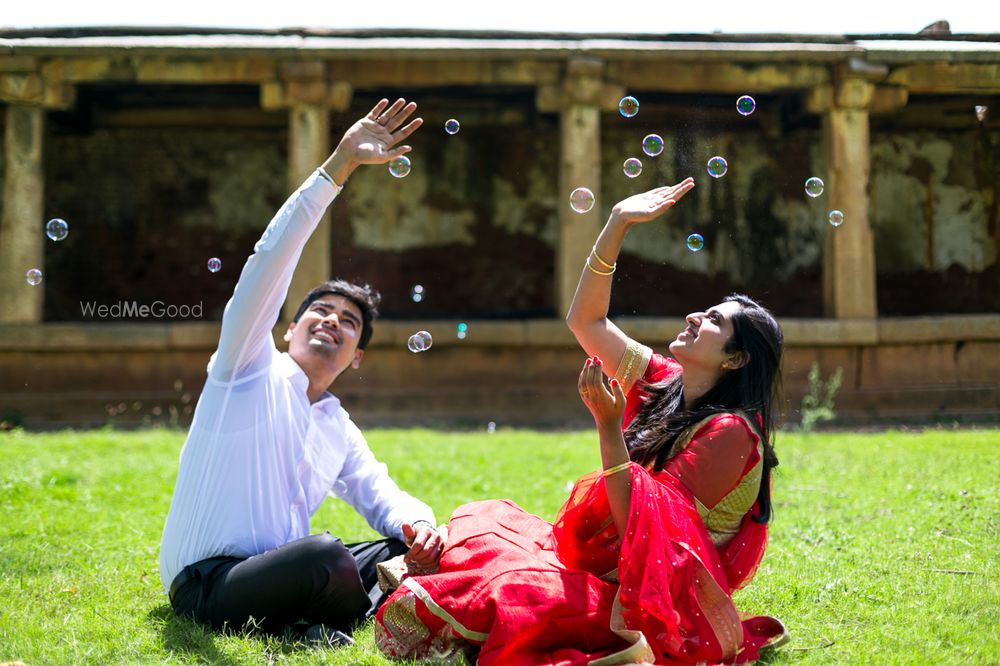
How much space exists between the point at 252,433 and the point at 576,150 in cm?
697

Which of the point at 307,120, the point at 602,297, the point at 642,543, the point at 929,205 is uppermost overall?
the point at 307,120

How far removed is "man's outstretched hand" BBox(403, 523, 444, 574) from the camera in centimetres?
320

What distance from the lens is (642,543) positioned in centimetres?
273

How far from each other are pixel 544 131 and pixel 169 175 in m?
4.77

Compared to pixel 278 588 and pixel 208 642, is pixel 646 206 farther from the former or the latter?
pixel 208 642

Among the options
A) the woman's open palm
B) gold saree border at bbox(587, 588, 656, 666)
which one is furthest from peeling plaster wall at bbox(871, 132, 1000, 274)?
gold saree border at bbox(587, 588, 656, 666)

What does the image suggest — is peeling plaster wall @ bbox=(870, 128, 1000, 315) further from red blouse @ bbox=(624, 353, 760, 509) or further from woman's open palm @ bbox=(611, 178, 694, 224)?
red blouse @ bbox=(624, 353, 760, 509)

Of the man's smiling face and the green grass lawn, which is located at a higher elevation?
the man's smiling face

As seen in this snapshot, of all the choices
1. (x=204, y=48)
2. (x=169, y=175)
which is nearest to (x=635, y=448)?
(x=204, y=48)

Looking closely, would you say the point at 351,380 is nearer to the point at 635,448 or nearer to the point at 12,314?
the point at 12,314

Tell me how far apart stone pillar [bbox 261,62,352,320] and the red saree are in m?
6.70

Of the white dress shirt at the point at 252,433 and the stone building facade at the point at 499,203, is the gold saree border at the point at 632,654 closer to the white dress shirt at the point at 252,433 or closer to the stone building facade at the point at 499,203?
the white dress shirt at the point at 252,433

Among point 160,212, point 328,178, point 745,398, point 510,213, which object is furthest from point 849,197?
point 160,212

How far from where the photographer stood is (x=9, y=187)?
31.3 feet
